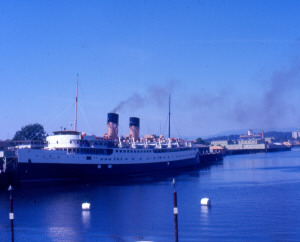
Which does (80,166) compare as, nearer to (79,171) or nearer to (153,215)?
(79,171)

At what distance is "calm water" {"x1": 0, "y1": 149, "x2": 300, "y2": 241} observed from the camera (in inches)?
559

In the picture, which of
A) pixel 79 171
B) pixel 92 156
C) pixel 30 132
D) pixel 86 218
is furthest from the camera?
pixel 30 132

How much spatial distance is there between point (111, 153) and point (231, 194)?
1749cm

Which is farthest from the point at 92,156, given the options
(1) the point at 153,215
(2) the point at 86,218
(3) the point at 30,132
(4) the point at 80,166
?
(3) the point at 30,132

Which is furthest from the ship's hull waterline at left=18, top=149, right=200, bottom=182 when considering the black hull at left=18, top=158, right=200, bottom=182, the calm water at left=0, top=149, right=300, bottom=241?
the calm water at left=0, top=149, right=300, bottom=241

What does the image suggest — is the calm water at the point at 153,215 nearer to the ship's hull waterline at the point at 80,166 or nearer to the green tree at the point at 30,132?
the ship's hull waterline at the point at 80,166

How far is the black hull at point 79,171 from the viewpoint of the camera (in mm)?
31916

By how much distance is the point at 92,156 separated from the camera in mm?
36656

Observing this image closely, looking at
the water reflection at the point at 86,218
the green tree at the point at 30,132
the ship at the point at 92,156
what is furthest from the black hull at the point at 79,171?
the green tree at the point at 30,132

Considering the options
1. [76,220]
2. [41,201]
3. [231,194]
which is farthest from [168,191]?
[76,220]

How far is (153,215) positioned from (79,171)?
59.8 ft

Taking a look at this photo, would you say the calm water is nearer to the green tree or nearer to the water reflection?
the water reflection

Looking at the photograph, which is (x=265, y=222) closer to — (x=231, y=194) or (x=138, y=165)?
(x=231, y=194)

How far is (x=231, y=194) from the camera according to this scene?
25047 millimetres
